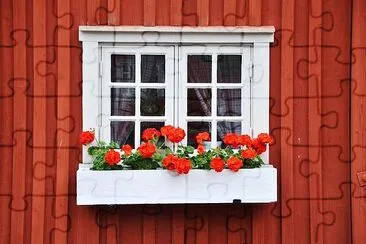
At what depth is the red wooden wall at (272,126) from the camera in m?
4.33

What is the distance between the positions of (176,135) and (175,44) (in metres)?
0.65

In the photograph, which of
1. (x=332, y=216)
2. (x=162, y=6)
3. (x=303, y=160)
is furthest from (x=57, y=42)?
(x=332, y=216)

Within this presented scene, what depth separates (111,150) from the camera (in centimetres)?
415

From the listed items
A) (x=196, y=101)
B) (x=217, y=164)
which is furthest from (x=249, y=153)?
(x=196, y=101)

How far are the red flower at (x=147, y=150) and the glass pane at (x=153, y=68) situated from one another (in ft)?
1.70

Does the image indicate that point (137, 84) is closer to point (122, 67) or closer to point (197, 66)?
point (122, 67)

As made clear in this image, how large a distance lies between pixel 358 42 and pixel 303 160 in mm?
889

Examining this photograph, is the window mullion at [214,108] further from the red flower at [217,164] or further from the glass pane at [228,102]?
the red flower at [217,164]

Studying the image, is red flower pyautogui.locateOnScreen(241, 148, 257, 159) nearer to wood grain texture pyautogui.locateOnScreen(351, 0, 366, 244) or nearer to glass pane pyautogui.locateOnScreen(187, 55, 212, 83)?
glass pane pyautogui.locateOnScreen(187, 55, 212, 83)

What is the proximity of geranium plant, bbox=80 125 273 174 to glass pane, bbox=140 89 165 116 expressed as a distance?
19 centimetres

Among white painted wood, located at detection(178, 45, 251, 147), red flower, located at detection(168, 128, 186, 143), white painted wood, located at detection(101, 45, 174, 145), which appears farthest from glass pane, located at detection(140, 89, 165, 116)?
red flower, located at detection(168, 128, 186, 143)

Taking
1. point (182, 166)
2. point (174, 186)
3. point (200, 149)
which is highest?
point (200, 149)

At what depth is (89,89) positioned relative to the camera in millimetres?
4316

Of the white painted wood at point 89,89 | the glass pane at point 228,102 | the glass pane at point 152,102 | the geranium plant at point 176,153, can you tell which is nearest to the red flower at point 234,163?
the geranium plant at point 176,153
